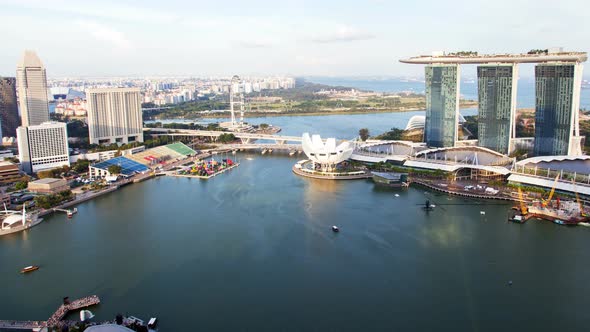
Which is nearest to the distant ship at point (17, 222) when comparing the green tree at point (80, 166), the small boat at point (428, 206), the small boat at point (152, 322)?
the green tree at point (80, 166)

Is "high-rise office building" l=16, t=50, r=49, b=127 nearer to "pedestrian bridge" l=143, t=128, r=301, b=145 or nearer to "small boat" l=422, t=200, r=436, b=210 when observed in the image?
"pedestrian bridge" l=143, t=128, r=301, b=145

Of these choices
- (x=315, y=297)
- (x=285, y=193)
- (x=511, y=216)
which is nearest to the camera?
(x=315, y=297)

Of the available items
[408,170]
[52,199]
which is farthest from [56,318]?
[408,170]

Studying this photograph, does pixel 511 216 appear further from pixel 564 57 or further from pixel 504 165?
pixel 564 57

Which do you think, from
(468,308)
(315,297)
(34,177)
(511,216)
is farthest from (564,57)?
(34,177)

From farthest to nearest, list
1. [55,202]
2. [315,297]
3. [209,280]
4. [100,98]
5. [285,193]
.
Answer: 1. [100,98]
2. [285,193]
3. [55,202]
4. [209,280]
5. [315,297]

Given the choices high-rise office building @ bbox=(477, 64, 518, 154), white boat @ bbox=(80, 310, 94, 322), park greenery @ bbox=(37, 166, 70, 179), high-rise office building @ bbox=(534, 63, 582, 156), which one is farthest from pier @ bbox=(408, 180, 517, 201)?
park greenery @ bbox=(37, 166, 70, 179)
